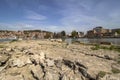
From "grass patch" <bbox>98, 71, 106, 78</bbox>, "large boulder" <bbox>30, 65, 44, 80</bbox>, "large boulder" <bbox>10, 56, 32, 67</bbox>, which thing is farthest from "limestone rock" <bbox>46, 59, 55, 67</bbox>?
"grass patch" <bbox>98, 71, 106, 78</bbox>

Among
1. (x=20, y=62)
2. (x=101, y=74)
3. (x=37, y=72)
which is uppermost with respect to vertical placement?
(x=101, y=74)

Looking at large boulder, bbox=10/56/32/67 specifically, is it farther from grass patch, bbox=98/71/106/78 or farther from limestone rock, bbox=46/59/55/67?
grass patch, bbox=98/71/106/78

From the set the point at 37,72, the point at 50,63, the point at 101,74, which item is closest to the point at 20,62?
the point at 37,72

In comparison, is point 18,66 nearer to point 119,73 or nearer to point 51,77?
point 51,77

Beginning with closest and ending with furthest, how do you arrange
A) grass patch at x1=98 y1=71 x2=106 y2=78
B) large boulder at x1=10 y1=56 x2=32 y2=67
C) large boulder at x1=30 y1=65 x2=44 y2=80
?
grass patch at x1=98 y1=71 x2=106 y2=78 < large boulder at x1=30 y1=65 x2=44 y2=80 < large boulder at x1=10 y1=56 x2=32 y2=67

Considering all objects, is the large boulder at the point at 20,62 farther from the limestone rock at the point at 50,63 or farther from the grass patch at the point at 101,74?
the grass patch at the point at 101,74

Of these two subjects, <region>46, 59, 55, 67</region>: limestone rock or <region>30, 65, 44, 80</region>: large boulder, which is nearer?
<region>30, 65, 44, 80</region>: large boulder

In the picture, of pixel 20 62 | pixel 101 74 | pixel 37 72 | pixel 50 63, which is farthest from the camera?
pixel 20 62

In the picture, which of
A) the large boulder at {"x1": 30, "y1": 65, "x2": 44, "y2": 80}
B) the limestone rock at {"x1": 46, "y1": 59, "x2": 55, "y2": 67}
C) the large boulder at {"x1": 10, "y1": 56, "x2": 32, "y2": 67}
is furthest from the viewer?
the large boulder at {"x1": 10, "y1": 56, "x2": 32, "y2": 67}

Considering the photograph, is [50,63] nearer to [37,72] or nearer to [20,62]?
[37,72]

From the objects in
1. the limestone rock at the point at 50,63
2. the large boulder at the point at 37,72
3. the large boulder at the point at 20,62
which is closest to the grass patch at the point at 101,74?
the large boulder at the point at 37,72

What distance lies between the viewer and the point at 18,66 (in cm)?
1313

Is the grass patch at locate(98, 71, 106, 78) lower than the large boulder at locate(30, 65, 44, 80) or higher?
higher

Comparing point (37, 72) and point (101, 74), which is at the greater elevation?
point (101, 74)
